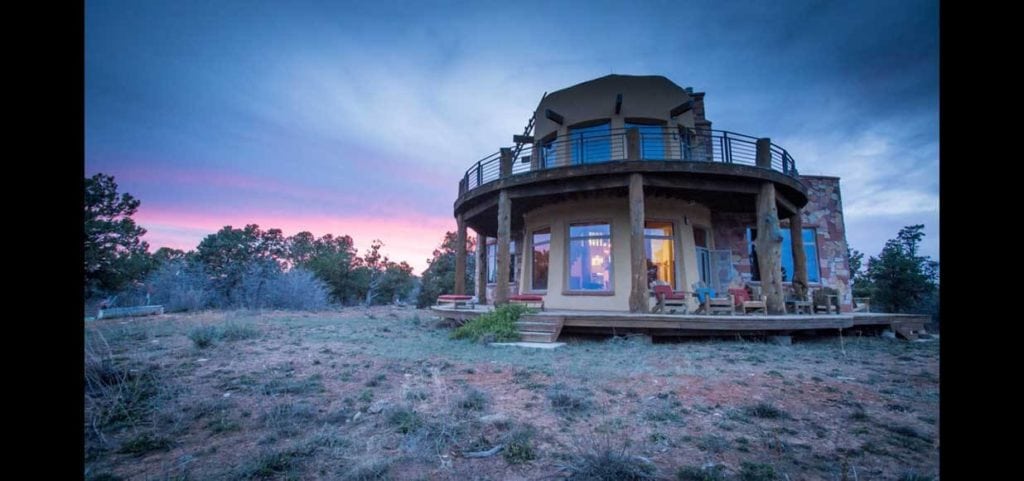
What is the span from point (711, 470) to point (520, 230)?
1280 centimetres

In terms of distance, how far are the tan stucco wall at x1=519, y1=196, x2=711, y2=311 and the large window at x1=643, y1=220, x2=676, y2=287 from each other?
0.17 metres

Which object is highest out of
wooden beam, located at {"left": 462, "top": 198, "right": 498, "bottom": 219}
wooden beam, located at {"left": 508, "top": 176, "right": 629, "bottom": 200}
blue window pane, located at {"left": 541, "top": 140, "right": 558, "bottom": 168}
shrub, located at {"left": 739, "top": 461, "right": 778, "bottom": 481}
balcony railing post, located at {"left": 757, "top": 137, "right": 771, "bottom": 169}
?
blue window pane, located at {"left": 541, "top": 140, "right": 558, "bottom": 168}

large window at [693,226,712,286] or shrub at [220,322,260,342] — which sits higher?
large window at [693,226,712,286]

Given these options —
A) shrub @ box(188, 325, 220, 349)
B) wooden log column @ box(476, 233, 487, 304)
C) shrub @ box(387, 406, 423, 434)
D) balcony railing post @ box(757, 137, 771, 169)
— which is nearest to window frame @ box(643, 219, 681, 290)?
balcony railing post @ box(757, 137, 771, 169)

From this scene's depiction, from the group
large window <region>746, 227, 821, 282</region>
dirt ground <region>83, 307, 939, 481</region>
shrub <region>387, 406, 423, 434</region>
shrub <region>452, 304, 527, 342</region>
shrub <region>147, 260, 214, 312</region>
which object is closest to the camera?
dirt ground <region>83, 307, 939, 481</region>

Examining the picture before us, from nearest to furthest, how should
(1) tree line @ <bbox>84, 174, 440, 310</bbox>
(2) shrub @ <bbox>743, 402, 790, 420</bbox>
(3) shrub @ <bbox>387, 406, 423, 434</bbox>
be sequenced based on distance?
(3) shrub @ <bbox>387, 406, 423, 434</bbox>
(2) shrub @ <bbox>743, 402, 790, 420</bbox>
(1) tree line @ <bbox>84, 174, 440, 310</bbox>

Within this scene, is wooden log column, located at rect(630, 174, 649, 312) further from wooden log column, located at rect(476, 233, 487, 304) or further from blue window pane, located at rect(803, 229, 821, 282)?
blue window pane, located at rect(803, 229, 821, 282)

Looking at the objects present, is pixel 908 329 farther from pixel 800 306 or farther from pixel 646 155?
pixel 646 155

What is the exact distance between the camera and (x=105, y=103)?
7.04ft

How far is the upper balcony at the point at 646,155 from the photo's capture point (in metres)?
9.48

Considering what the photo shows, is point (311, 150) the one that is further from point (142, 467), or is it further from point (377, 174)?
point (142, 467)

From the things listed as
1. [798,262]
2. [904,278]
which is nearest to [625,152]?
[798,262]

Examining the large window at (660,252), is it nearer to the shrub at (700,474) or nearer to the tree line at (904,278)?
the shrub at (700,474)

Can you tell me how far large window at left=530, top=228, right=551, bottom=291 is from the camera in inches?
506
